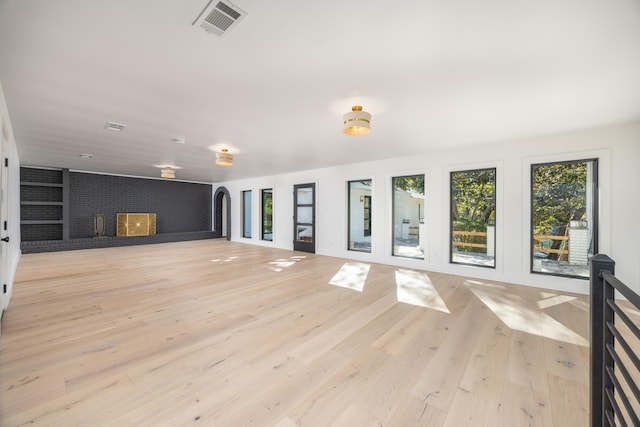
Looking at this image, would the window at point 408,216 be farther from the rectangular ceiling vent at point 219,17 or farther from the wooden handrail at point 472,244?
the rectangular ceiling vent at point 219,17

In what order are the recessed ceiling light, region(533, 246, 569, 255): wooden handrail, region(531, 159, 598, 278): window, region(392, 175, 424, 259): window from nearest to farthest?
1. the recessed ceiling light
2. region(531, 159, 598, 278): window
3. region(533, 246, 569, 255): wooden handrail
4. region(392, 175, 424, 259): window

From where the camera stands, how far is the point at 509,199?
15.0 ft

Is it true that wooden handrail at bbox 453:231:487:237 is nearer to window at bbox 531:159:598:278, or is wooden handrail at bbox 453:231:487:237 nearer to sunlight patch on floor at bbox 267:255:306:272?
window at bbox 531:159:598:278

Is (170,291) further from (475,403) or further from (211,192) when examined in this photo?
(211,192)

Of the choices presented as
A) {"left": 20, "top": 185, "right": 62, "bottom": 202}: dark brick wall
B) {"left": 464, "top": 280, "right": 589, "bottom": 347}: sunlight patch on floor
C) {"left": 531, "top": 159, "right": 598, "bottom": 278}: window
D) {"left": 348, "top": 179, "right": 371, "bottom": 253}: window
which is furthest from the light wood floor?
{"left": 20, "top": 185, "right": 62, "bottom": 202}: dark brick wall

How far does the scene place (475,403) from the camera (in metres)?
1.69

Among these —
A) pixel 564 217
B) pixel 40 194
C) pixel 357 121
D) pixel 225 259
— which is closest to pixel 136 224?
pixel 40 194

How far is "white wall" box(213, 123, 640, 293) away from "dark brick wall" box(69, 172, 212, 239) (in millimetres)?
6248

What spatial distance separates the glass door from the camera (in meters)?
7.58

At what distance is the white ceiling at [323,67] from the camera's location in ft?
5.62

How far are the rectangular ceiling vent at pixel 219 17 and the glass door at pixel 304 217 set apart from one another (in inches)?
226

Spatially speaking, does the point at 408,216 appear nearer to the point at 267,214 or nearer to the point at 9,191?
the point at 267,214

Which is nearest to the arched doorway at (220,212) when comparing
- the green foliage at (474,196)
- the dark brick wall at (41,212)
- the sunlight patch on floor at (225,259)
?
the sunlight patch on floor at (225,259)

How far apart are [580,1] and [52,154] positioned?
856cm
